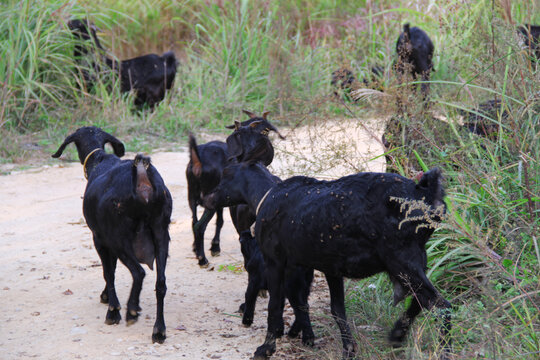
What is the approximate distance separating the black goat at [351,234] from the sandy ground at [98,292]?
492 millimetres

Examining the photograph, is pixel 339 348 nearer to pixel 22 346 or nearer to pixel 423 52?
pixel 22 346

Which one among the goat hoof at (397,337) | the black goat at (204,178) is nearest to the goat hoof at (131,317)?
the black goat at (204,178)

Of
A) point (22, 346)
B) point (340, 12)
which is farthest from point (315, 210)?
point (340, 12)

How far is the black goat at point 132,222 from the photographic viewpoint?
4531mm

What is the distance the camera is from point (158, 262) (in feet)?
15.2

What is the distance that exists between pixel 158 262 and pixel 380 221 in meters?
1.60

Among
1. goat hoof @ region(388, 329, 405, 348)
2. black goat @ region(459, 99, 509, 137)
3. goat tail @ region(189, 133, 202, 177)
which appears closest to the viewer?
goat hoof @ region(388, 329, 405, 348)

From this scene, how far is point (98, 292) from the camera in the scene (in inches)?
213

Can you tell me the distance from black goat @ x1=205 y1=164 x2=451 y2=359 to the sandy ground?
0.49 metres

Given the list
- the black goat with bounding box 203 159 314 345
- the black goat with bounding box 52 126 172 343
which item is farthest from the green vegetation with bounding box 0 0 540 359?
the black goat with bounding box 52 126 172 343

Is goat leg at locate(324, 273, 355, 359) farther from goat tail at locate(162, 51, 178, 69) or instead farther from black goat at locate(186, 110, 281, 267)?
goat tail at locate(162, 51, 178, 69)

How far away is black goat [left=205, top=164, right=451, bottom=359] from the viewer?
3719mm

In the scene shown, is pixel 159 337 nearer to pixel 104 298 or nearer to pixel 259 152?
pixel 104 298

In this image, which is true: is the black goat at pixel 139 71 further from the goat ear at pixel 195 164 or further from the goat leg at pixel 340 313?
the goat leg at pixel 340 313
